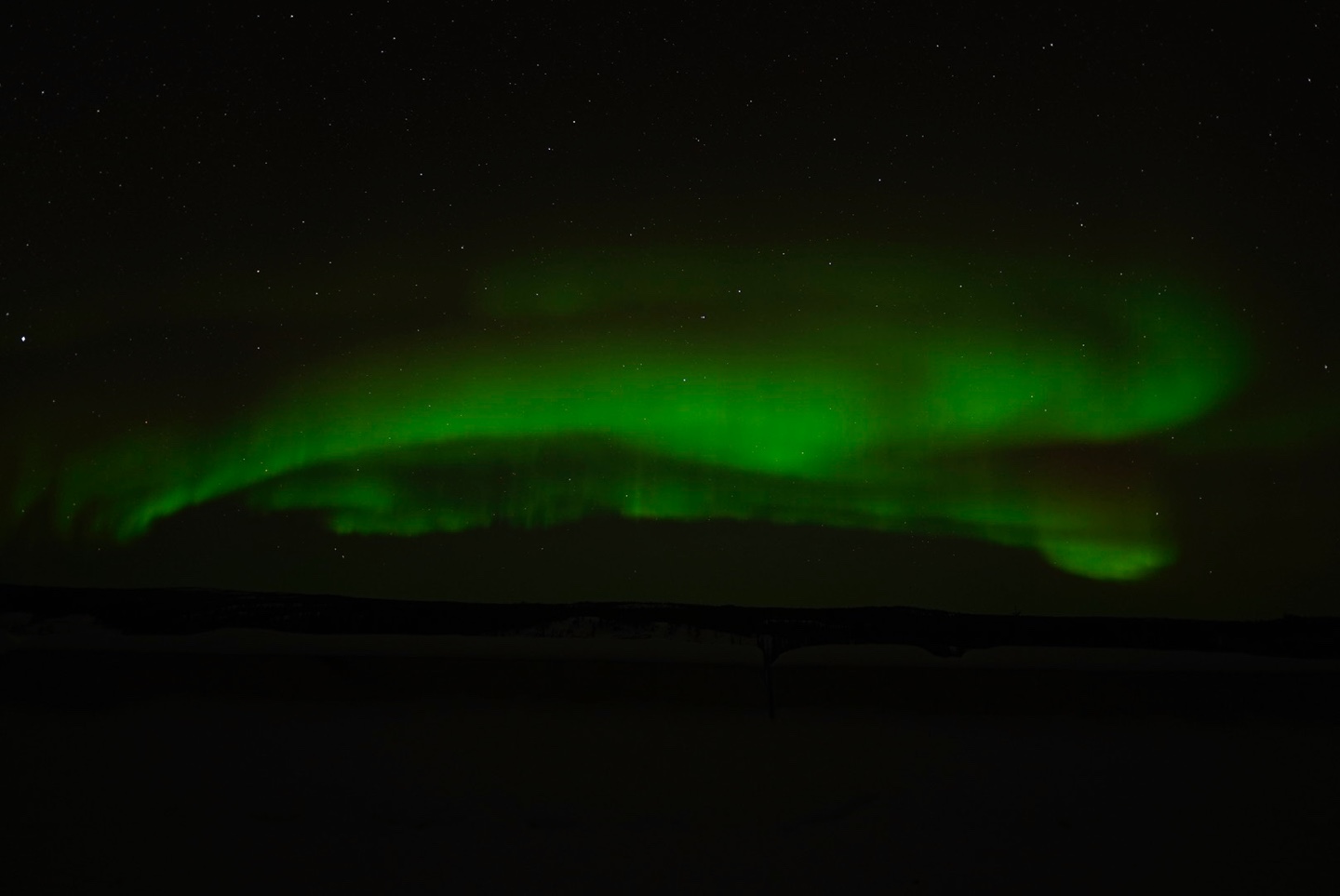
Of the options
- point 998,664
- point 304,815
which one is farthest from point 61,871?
point 998,664

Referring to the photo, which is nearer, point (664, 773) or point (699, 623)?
point (664, 773)

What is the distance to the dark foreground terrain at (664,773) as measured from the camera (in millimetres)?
3525

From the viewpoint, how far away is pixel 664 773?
448cm

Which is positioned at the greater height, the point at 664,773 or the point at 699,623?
the point at 699,623

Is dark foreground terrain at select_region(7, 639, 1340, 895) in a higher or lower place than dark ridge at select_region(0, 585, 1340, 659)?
lower

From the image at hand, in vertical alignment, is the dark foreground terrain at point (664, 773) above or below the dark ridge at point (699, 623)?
below

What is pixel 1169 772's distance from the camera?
14.8ft

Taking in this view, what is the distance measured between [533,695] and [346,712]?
1119 millimetres

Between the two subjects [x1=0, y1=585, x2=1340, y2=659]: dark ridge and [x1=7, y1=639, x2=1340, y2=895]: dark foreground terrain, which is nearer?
[x1=7, y1=639, x2=1340, y2=895]: dark foreground terrain

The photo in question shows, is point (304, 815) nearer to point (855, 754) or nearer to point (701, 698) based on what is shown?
point (701, 698)

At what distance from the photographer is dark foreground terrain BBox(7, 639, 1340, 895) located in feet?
11.6

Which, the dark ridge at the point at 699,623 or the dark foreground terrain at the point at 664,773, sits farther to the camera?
the dark ridge at the point at 699,623

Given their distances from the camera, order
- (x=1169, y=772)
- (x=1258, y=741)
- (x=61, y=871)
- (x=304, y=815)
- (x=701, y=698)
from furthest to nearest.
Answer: (x=701, y=698) < (x=1258, y=741) < (x=1169, y=772) < (x=304, y=815) < (x=61, y=871)

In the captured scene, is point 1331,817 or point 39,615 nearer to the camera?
point 1331,817
